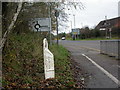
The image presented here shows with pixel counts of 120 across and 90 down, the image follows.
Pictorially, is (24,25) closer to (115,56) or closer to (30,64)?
(30,64)

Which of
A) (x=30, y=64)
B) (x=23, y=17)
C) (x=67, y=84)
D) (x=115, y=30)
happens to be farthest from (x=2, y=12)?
(x=115, y=30)

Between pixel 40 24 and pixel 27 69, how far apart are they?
19.7 ft

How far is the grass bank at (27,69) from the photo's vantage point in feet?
17.3

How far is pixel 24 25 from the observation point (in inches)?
477

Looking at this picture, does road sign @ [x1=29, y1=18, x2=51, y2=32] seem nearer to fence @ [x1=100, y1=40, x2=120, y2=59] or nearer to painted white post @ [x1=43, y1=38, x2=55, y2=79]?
fence @ [x1=100, y1=40, x2=120, y2=59]

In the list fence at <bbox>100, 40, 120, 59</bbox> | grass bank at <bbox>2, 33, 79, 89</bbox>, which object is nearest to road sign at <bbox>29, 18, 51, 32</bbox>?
grass bank at <bbox>2, 33, 79, 89</bbox>

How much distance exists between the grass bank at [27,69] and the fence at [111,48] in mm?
5229

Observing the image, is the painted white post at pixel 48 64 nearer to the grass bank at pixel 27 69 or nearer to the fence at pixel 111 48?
the grass bank at pixel 27 69

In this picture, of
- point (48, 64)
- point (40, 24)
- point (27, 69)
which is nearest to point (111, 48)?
point (40, 24)

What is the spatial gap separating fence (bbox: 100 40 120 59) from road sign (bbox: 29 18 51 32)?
461 cm

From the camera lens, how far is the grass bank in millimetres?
5263

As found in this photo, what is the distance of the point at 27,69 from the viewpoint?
683 cm

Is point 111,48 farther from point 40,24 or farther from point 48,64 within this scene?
point 48,64

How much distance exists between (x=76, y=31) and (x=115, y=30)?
20.7 m
